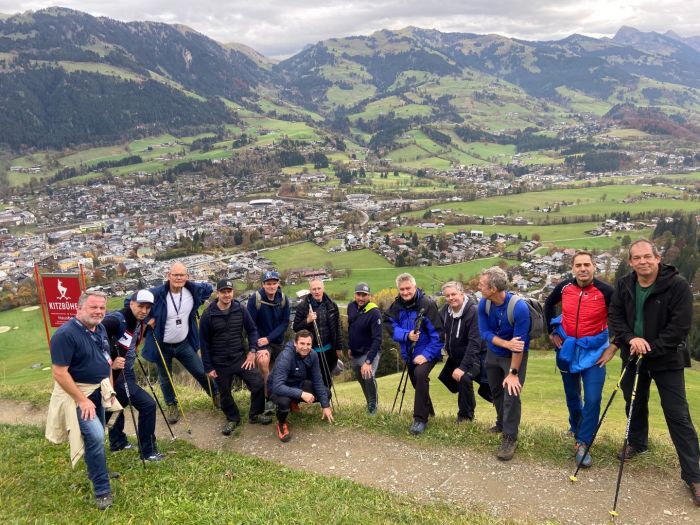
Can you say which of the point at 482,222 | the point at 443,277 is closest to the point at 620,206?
the point at 482,222

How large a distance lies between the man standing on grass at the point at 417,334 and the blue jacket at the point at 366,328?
33 cm

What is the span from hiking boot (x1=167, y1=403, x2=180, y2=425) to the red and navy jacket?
7445 mm

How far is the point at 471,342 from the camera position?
7684 millimetres

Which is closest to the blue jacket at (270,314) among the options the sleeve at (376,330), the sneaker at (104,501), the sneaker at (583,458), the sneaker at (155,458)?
the sleeve at (376,330)

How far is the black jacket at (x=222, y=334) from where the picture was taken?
318 inches

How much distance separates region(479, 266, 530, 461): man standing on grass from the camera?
6633mm

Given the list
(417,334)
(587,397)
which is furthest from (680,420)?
(417,334)

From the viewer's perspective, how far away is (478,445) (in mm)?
7348

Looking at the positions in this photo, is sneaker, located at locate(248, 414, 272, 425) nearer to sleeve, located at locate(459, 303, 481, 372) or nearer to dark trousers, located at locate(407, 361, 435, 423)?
dark trousers, located at locate(407, 361, 435, 423)

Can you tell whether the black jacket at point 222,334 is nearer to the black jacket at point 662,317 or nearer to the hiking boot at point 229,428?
the hiking boot at point 229,428

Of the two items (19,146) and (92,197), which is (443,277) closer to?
(92,197)

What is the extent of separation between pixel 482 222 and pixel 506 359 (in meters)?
88.0

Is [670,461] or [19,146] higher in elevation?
[19,146]

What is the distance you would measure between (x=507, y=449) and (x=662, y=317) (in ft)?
9.59
